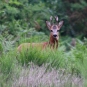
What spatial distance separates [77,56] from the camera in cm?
1127

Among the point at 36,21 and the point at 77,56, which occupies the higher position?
the point at 77,56

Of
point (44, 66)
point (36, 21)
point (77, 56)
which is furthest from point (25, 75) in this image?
point (36, 21)

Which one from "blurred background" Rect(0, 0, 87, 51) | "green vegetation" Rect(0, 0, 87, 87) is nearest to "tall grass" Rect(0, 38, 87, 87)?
"green vegetation" Rect(0, 0, 87, 87)

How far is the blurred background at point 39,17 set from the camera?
16.7 metres

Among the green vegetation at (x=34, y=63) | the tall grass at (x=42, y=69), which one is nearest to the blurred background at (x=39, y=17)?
the green vegetation at (x=34, y=63)

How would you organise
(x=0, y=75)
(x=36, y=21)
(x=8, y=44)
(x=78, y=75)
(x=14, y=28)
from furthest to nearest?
1. (x=36, y=21)
2. (x=14, y=28)
3. (x=8, y=44)
4. (x=78, y=75)
5. (x=0, y=75)

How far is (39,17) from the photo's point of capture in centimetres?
2067

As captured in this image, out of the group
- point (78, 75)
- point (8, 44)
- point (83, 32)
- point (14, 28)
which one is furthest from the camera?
point (83, 32)

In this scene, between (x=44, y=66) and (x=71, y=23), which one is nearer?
(x=44, y=66)

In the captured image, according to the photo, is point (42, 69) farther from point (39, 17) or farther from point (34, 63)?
point (39, 17)

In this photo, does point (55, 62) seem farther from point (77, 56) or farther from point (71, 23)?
point (71, 23)

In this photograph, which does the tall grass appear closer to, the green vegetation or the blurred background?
the green vegetation

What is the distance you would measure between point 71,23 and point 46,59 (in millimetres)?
11377

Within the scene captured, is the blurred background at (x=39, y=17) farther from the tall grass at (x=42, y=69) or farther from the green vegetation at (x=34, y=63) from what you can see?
the tall grass at (x=42, y=69)
